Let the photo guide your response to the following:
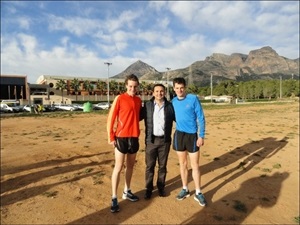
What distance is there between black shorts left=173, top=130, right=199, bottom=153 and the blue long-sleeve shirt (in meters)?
0.08

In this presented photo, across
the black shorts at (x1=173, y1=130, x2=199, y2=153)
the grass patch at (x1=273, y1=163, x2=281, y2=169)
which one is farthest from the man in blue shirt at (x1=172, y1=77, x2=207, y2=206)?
the grass patch at (x1=273, y1=163, x2=281, y2=169)

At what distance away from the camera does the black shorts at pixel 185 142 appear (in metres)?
4.74

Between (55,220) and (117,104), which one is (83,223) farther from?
(117,104)

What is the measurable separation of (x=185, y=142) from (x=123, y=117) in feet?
4.13

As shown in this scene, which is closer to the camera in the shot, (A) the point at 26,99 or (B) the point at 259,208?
(B) the point at 259,208

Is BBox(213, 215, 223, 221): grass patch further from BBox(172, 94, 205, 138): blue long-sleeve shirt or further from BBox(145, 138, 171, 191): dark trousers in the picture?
BBox(172, 94, 205, 138): blue long-sleeve shirt

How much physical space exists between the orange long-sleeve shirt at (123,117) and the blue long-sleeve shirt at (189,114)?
0.83 metres

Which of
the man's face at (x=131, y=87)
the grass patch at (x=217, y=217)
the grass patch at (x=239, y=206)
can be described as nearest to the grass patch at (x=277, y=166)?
the grass patch at (x=239, y=206)

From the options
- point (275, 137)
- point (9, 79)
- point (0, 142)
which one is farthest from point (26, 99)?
point (275, 137)

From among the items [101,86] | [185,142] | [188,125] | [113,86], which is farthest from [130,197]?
[101,86]

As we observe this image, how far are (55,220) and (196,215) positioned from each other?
91.2 inches

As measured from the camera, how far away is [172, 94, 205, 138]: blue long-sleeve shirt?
467 cm

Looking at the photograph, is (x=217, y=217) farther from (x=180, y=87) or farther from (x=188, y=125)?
(x=180, y=87)

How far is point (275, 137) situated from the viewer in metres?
11.9
